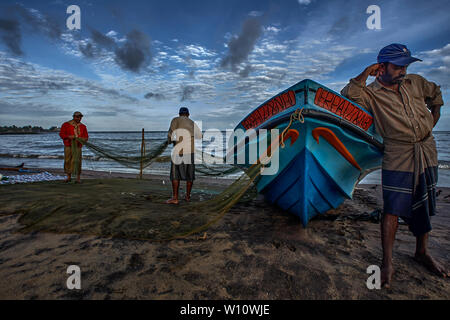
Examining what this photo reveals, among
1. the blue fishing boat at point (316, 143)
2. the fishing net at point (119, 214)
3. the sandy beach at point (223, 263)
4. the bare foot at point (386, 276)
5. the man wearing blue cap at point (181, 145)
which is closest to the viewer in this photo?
the sandy beach at point (223, 263)

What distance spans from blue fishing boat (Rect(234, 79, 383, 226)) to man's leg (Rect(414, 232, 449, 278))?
1.16 meters

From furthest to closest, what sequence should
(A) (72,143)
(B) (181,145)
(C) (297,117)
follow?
(A) (72,143)
(B) (181,145)
(C) (297,117)

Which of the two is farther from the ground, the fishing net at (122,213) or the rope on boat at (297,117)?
the rope on boat at (297,117)

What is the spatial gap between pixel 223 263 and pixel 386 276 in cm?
162

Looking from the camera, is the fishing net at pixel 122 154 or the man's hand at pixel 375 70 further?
the fishing net at pixel 122 154

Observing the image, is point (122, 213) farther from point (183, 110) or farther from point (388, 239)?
point (388, 239)

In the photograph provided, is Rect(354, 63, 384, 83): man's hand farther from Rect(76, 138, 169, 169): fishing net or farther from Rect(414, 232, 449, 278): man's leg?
Rect(76, 138, 169, 169): fishing net

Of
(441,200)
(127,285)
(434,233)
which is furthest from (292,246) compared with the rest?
(441,200)

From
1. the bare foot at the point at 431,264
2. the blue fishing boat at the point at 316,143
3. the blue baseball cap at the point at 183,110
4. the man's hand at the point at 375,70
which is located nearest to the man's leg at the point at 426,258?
the bare foot at the point at 431,264

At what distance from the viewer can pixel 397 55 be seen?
228 centimetres

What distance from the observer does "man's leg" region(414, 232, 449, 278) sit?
2.42 m

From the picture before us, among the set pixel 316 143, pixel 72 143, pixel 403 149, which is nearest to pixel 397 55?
pixel 403 149

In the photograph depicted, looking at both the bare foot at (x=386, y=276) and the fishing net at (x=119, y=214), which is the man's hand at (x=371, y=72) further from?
the bare foot at (x=386, y=276)

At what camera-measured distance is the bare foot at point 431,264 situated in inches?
94.9
